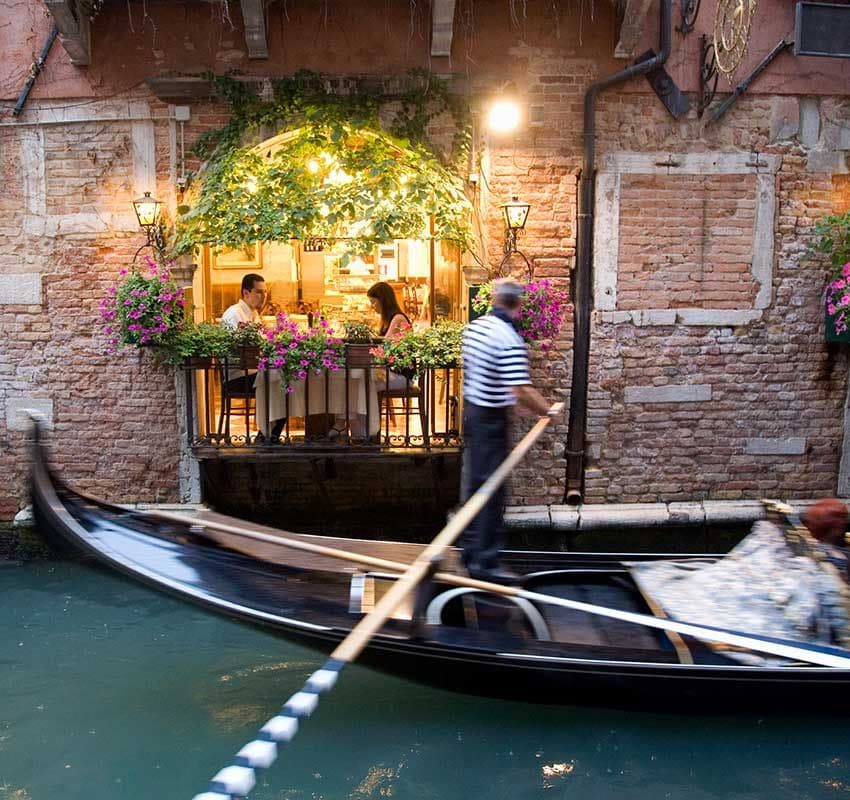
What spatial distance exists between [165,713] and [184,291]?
86.9 inches

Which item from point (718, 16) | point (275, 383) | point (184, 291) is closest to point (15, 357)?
point (184, 291)

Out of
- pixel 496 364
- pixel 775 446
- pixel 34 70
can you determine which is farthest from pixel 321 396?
pixel 775 446

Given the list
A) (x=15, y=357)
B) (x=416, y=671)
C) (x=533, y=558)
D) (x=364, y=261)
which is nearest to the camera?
(x=416, y=671)

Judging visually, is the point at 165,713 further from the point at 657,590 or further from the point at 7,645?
the point at 657,590

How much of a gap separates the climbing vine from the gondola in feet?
4.92

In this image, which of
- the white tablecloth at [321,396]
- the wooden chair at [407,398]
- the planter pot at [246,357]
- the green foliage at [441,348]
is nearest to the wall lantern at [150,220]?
the planter pot at [246,357]

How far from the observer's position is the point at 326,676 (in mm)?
2607

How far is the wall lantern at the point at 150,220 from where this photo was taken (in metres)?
4.58

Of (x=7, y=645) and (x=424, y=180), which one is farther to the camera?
(x=424, y=180)

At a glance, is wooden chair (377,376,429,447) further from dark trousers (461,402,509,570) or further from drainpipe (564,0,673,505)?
dark trousers (461,402,509,570)

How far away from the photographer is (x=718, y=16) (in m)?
4.66

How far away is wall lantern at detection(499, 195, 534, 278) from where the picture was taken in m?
4.60

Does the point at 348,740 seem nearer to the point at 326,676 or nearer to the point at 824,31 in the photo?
the point at 326,676

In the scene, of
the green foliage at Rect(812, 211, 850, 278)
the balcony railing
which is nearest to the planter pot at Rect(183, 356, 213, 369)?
the balcony railing
